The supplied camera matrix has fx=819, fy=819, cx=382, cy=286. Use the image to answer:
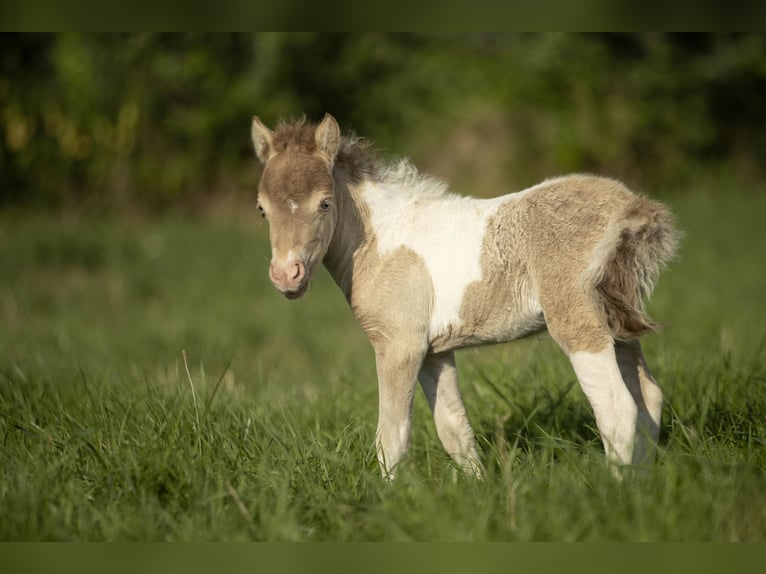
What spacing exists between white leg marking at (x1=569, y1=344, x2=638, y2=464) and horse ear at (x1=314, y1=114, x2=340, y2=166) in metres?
1.56

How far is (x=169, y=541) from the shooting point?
331 cm

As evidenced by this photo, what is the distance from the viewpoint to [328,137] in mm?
4117

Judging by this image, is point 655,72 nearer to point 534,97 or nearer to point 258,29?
point 534,97

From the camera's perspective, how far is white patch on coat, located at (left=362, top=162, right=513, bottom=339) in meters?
4.01

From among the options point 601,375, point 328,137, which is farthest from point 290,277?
point 601,375

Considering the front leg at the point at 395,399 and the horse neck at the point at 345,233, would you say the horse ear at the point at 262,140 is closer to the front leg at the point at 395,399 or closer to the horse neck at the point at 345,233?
the horse neck at the point at 345,233

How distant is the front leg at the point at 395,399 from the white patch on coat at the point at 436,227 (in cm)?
19

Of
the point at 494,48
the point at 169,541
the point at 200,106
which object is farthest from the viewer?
the point at 494,48

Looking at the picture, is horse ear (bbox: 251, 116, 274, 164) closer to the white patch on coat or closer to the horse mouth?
the white patch on coat

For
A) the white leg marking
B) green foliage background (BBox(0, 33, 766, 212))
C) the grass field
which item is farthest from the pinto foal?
green foliage background (BBox(0, 33, 766, 212))

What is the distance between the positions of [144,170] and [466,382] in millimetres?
12045

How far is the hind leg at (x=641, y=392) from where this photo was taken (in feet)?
13.0

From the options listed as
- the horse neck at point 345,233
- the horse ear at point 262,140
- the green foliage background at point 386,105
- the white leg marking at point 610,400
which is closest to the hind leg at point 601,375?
the white leg marking at point 610,400

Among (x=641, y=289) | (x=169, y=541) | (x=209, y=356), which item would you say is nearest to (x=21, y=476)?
(x=169, y=541)
